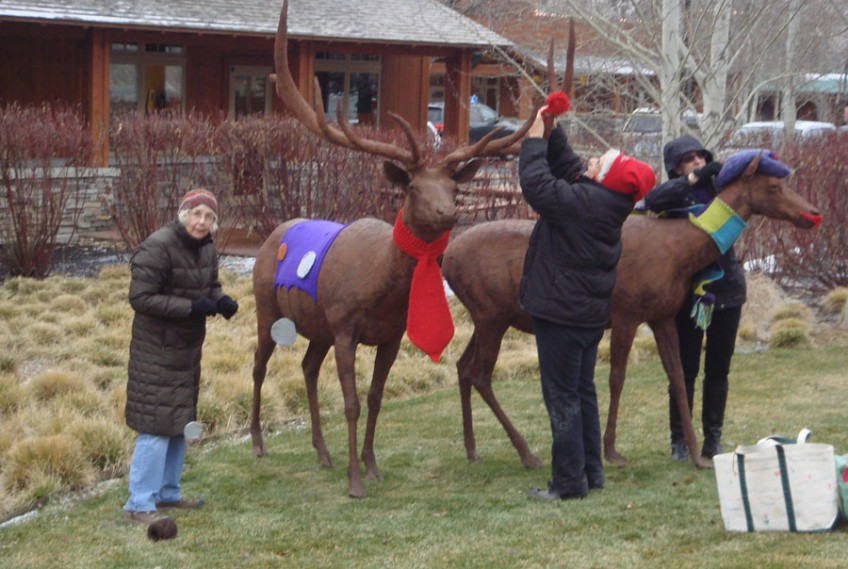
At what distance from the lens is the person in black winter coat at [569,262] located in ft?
19.8

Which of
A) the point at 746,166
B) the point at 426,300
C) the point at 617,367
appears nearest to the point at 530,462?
the point at 617,367

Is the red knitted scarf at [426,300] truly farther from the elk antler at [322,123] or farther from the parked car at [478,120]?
the parked car at [478,120]

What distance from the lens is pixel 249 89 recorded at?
2572cm

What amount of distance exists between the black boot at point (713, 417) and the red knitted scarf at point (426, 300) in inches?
69.1

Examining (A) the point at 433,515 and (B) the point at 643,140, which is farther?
(B) the point at 643,140

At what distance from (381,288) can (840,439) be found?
3170 millimetres

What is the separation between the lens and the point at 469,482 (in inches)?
276

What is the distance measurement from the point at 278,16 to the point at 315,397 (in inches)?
626

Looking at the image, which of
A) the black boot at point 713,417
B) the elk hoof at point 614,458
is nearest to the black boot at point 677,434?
the black boot at point 713,417

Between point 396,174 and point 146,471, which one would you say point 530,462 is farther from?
point 146,471

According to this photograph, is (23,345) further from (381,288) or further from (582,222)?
(582,222)

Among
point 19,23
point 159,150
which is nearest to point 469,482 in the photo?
point 159,150

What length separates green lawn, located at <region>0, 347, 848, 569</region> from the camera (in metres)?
5.43

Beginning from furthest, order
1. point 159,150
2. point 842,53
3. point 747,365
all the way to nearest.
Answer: point 842,53, point 159,150, point 747,365
